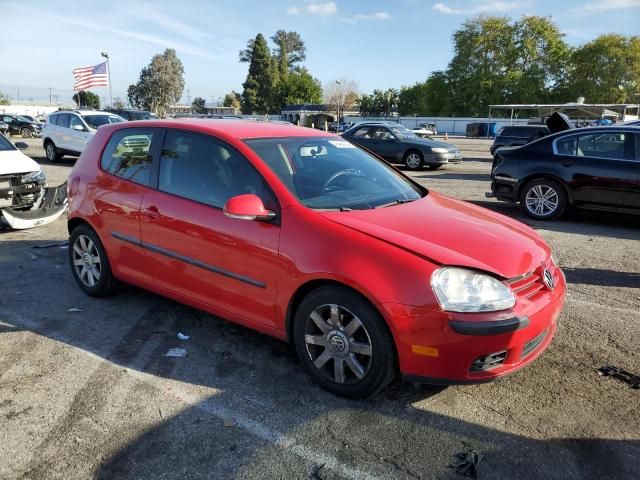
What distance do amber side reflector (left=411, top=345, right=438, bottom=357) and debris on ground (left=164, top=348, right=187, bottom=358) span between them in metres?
1.72

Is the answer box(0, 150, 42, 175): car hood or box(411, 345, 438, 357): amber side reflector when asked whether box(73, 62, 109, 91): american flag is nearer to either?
box(0, 150, 42, 175): car hood

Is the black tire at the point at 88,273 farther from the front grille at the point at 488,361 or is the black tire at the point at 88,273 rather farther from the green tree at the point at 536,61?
the green tree at the point at 536,61

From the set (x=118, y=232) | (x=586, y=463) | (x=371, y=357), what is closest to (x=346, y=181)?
(x=371, y=357)

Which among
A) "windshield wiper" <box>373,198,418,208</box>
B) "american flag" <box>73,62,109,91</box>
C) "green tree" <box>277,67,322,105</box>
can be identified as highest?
"green tree" <box>277,67,322,105</box>

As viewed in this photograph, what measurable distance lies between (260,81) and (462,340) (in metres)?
90.7

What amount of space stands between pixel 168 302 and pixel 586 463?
137 inches

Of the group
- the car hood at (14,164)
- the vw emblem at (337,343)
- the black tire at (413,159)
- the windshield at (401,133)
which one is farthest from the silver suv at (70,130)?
the vw emblem at (337,343)

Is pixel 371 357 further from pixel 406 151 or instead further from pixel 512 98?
pixel 512 98

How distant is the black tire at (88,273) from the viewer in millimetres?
4480

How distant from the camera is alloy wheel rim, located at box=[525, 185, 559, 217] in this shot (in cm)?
825

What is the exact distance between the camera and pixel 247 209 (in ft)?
10.2

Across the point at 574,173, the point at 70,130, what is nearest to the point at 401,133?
the point at 574,173

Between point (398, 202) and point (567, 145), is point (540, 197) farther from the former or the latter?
point (398, 202)

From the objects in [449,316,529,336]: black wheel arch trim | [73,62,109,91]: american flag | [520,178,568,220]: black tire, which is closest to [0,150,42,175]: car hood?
[449,316,529,336]: black wheel arch trim
